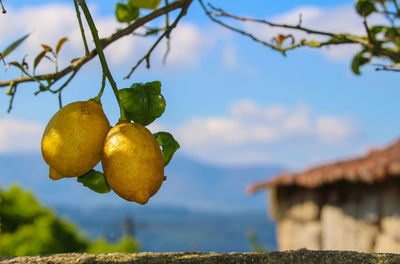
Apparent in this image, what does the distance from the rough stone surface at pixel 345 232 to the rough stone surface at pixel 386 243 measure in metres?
0.09

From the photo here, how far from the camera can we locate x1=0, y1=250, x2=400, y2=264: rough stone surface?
3.72 feet

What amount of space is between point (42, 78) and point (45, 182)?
632ft

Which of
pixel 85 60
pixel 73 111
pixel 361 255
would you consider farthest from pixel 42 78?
pixel 361 255

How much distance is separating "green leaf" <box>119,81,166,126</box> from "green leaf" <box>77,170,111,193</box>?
0.14 meters

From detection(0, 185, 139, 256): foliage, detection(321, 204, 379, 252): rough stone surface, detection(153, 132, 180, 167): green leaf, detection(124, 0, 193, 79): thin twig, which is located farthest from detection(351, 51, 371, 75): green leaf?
detection(321, 204, 379, 252): rough stone surface

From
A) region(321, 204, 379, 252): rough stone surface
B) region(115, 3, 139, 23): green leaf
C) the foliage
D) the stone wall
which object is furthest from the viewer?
region(321, 204, 379, 252): rough stone surface

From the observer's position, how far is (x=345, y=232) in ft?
23.5

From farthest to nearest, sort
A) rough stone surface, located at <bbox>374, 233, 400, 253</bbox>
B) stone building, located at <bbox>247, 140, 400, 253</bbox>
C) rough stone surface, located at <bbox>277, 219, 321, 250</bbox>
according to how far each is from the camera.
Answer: rough stone surface, located at <bbox>277, 219, 321, 250</bbox>
stone building, located at <bbox>247, 140, 400, 253</bbox>
rough stone surface, located at <bbox>374, 233, 400, 253</bbox>

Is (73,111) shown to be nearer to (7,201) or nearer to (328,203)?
(7,201)

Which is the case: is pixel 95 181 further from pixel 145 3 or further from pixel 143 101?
pixel 145 3

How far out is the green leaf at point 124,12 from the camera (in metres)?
1.51

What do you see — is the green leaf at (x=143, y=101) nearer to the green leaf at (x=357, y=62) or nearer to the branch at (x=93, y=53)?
the branch at (x=93, y=53)

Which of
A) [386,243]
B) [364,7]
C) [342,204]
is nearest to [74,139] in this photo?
[364,7]

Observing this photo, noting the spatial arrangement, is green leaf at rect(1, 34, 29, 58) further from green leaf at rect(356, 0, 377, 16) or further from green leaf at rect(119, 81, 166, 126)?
green leaf at rect(356, 0, 377, 16)
